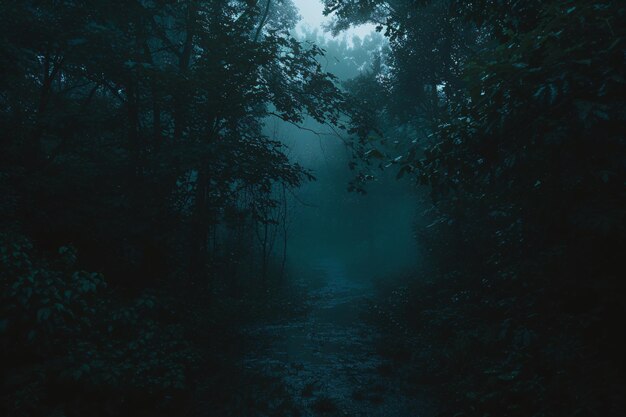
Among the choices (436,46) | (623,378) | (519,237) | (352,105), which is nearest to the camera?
(623,378)

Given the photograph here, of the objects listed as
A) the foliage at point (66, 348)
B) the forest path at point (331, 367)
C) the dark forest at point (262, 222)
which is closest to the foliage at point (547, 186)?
the dark forest at point (262, 222)

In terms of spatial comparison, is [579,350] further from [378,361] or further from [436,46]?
[436,46]

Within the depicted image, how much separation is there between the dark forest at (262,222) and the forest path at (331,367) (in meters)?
0.06

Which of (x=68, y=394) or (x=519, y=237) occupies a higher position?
(x=519, y=237)

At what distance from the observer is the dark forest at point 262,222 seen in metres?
3.99

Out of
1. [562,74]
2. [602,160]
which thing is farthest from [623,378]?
[562,74]

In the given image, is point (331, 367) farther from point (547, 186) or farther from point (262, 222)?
point (547, 186)

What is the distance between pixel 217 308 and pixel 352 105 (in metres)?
7.17

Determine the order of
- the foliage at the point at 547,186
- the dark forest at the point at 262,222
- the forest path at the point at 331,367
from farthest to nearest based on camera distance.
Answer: the forest path at the point at 331,367
the dark forest at the point at 262,222
the foliage at the point at 547,186

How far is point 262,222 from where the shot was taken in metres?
9.10

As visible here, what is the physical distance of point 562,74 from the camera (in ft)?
10.8

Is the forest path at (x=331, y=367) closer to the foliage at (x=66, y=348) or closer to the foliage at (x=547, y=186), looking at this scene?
the foliage at (x=547, y=186)

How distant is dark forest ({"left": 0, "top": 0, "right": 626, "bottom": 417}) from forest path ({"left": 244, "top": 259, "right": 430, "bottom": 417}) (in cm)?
6

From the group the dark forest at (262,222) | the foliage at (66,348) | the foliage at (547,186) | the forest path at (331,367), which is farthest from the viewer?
the forest path at (331,367)
